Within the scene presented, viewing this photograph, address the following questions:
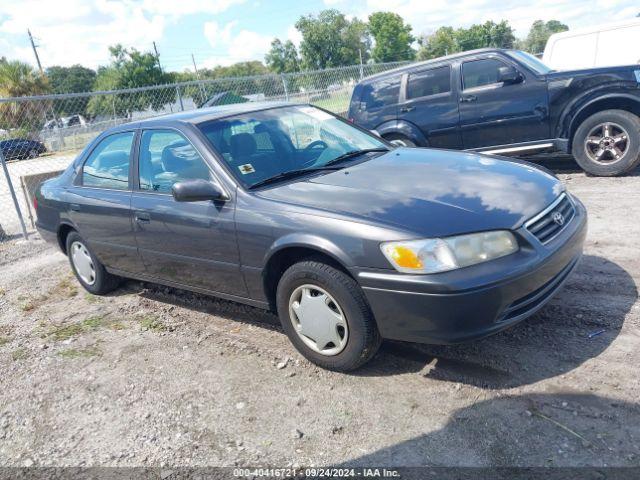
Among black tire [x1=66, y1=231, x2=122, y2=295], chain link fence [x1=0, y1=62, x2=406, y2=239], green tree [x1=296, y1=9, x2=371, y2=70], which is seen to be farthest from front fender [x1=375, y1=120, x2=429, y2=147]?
green tree [x1=296, y1=9, x2=371, y2=70]

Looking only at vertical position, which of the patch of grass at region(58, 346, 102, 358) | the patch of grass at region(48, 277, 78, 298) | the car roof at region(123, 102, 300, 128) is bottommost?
the patch of grass at region(48, 277, 78, 298)

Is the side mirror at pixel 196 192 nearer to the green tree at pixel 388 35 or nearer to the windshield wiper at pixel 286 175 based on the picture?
the windshield wiper at pixel 286 175

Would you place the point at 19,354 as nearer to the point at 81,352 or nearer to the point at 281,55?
the point at 81,352

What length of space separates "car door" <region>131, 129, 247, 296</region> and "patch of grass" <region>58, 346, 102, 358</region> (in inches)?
28.9

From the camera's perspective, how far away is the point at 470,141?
26.1ft

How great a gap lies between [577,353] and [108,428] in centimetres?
280

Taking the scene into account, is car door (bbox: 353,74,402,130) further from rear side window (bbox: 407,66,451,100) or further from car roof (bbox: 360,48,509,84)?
rear side window (bbox: 407,66,451,100)

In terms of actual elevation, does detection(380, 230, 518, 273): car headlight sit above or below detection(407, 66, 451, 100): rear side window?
below

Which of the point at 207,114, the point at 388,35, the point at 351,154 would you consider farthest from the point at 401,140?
the point at 388,35

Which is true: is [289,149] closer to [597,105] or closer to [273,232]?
[273,232]

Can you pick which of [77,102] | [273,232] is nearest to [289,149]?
[273,232]

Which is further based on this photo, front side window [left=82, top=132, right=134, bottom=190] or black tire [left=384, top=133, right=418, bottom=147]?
black tire [left=384, top=133, right=418, bottom=147]

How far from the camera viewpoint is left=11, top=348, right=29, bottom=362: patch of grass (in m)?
4.35

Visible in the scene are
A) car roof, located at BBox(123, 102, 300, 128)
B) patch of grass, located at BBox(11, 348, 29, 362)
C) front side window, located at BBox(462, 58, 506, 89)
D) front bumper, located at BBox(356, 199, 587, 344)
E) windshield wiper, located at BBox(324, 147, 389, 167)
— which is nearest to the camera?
front bumper, located at BBox(356, 199, 587, 344)
